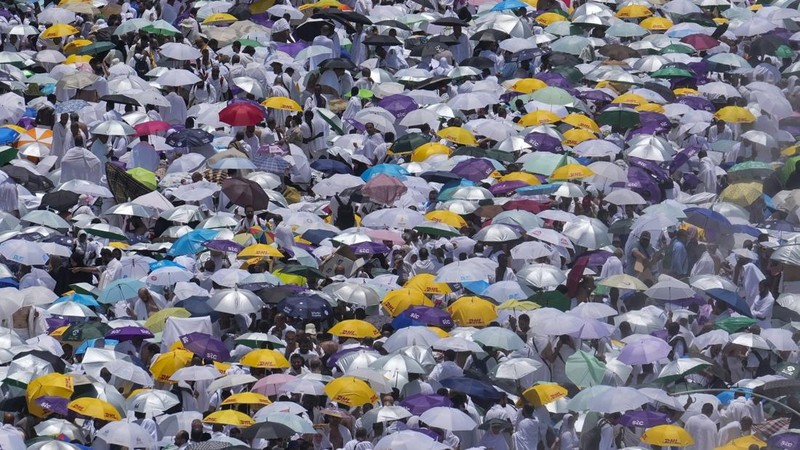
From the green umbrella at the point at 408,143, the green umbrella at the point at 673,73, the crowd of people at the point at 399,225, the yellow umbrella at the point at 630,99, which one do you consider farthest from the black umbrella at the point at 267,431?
the green umbrella at the point at 673,73

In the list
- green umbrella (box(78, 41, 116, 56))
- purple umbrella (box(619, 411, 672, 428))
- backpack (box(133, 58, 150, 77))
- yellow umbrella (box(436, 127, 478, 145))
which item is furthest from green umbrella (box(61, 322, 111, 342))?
green umbrella (box(78, 41, 116, 56))

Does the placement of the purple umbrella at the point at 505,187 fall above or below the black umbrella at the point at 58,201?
below

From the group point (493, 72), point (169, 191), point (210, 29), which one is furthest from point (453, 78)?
point (169, 191)

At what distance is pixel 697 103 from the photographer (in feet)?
112

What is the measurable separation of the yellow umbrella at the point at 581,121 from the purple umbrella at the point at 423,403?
10.7m

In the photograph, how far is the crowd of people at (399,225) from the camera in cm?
2295

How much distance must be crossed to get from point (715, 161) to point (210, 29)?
902 centimetres

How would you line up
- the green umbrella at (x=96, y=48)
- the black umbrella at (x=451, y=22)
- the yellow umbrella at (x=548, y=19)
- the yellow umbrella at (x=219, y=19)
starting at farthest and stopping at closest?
the yellow umbrella at (x=548, y=19) < the yellow umbrella at (x=219, y=19) < the black umbrella at (x=451, y=22) < the green umbrella at (x=96, y=48)

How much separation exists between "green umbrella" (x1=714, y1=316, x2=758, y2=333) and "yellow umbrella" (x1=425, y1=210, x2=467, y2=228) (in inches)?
168

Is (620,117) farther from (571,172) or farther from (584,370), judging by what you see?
(584,370)

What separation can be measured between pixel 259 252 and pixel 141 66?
958cm

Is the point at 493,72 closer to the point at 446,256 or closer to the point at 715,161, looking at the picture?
the point at 715,161

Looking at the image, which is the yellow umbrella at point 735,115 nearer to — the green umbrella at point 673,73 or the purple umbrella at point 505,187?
the green umbrella at point 673,73

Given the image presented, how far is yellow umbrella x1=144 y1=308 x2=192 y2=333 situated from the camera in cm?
2516
